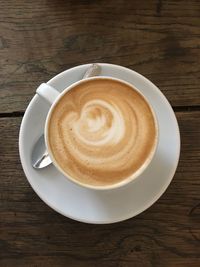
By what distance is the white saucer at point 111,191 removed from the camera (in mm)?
943

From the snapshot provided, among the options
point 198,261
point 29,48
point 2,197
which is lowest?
point 198,261

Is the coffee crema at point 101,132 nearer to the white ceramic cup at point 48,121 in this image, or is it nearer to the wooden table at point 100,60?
the white ceramic cup at point 48,121

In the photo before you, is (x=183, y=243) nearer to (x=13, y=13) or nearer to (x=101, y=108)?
(x=101, y=108)

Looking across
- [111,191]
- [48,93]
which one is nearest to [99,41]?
[48,93]

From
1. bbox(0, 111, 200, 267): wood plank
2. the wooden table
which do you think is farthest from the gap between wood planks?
bbox(0, 111, 200, 267): wood plank

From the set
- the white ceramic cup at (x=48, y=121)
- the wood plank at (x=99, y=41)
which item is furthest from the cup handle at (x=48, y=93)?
the wood plank at (x=99, y=41)

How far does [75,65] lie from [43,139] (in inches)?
7.3

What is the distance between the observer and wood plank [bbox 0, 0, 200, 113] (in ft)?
3.41

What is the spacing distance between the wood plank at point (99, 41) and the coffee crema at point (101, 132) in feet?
0.55

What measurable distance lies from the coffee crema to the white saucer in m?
0.08

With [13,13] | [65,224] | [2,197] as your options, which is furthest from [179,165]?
[13,13]

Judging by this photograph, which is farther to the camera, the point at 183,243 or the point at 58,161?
the point at 183,243

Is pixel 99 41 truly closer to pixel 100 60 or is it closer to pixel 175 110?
pixel 100 60

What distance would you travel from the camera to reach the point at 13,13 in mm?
1054
